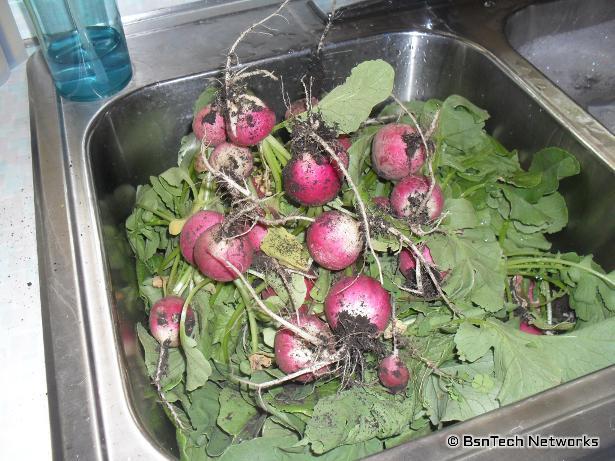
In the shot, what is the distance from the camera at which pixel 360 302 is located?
618mm

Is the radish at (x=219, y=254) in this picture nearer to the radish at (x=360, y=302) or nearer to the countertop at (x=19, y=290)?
the radish at (x=360, y=302)

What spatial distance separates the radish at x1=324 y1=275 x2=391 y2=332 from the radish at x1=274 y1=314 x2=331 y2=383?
0.03m

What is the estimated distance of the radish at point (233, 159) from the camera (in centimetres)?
71

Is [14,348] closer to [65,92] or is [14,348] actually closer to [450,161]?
[65,92]

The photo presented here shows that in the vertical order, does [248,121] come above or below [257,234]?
above

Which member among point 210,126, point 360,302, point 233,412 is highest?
point 210,126

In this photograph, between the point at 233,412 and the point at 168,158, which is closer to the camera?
the point at 233,412

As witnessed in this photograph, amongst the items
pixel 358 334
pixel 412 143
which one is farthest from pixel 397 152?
pixel 358 334

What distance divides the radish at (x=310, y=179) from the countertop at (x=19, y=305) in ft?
1.29

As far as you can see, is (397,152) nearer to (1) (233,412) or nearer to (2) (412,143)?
(2) (412,143)

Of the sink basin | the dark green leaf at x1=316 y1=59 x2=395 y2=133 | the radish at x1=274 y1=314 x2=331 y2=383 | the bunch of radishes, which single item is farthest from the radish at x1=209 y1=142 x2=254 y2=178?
the sink basin

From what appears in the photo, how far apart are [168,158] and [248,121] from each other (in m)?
0.32

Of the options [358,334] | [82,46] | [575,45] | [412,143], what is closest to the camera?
[358,334]

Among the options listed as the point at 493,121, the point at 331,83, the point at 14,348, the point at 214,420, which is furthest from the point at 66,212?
the point at 493,121
